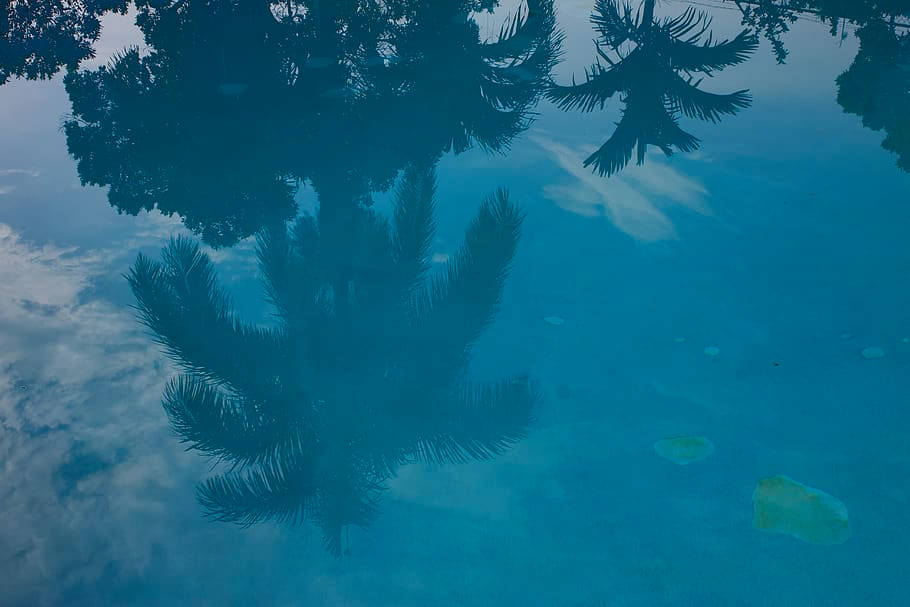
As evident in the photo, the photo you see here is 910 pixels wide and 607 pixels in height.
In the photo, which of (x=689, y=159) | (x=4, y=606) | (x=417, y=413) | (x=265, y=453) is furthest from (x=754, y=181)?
(x=4, y=606)

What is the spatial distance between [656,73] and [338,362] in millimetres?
4450

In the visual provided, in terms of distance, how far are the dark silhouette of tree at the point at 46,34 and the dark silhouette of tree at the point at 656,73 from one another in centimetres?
441

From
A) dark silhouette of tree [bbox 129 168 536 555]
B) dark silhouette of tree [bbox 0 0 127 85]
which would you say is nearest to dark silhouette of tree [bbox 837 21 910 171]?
dark silhouette of tree [bbox 129 168 536 555]

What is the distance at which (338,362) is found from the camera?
4711 millimetres

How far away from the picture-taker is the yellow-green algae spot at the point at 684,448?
6.70 meters

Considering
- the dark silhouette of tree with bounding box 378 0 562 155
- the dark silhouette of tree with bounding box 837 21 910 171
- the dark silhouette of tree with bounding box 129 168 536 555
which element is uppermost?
the dark silhouette of tree with bounding box 837 21 910 171

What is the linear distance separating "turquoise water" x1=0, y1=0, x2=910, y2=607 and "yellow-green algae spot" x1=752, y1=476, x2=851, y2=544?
0.10 feet

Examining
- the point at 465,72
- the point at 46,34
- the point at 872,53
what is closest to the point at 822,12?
the point at 872,53

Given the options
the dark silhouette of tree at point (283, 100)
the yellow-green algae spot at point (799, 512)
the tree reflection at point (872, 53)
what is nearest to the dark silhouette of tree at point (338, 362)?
the dark silhouette of tree at point (283, 100)

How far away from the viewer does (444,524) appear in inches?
246

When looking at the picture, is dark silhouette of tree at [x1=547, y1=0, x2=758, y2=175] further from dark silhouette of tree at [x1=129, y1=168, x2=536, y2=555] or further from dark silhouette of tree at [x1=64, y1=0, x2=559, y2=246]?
dark silhouette of tree at [x1=129, y1=168, x2=536, y2=555]

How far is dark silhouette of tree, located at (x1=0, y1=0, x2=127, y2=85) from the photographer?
5816 millimetres

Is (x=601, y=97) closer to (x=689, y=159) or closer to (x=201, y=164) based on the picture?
(x=201, y=164)

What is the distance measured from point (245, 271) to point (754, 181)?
8.04 meters
